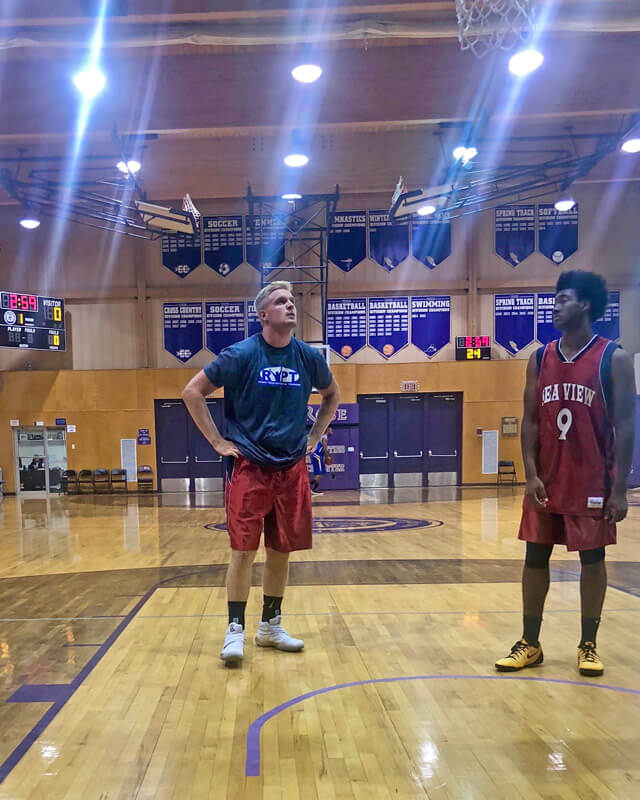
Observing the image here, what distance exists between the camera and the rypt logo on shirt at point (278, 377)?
2713mm

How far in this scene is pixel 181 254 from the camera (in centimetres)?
1418

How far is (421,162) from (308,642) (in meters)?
10.2

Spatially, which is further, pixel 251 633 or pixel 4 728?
pixel 251 633

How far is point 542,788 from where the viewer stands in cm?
163

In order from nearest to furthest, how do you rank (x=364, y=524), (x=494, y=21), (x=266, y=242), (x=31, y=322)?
(x=494, y=21), (x=364, y=524), (x=31, y=322), (x=266, y=242)

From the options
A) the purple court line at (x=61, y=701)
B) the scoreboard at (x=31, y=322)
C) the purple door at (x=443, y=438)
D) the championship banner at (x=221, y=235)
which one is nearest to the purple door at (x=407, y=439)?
the purple door at (x=443, y=438)

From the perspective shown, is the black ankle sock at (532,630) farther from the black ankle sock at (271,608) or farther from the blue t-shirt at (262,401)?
the blue t-shirt at (262,401)

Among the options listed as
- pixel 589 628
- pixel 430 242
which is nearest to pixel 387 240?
pixel 430 242

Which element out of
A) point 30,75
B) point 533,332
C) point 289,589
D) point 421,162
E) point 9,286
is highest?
point 421,162

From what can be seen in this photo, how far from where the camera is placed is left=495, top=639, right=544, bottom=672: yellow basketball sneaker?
2494 millimetres

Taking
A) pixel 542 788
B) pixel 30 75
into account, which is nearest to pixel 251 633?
pixel 542 788

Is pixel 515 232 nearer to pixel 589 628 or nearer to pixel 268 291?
pixel 268 291

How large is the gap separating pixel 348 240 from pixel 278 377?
12.0 metres

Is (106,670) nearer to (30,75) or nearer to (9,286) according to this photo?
(30,75)
